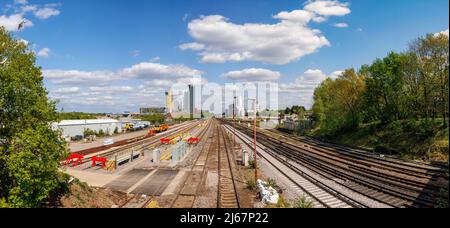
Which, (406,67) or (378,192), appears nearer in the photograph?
(378,192)

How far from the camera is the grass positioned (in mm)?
30622

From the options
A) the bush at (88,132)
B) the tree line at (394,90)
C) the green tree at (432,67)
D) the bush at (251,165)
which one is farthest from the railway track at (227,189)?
the bush at (88,132)

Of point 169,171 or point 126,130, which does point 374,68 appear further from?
point 126,130

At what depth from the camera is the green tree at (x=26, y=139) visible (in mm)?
11805

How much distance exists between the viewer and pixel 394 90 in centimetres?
4697

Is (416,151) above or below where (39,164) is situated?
below

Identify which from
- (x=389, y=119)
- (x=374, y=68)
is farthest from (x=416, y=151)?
(x=374, y=68)

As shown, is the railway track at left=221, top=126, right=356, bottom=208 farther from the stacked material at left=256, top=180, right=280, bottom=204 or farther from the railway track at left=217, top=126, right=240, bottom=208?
the railway track at left=217, top=126, right=240, bottom=208

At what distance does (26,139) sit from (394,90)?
50.9m

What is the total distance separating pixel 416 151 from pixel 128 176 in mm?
32635

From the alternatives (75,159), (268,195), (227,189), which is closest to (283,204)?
(268,195)

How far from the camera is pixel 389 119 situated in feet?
160

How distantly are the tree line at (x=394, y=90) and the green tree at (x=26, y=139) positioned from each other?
25033mm

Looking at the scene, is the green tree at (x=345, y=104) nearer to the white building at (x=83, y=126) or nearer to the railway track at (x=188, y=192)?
the railway track at (x=188, y=192)
